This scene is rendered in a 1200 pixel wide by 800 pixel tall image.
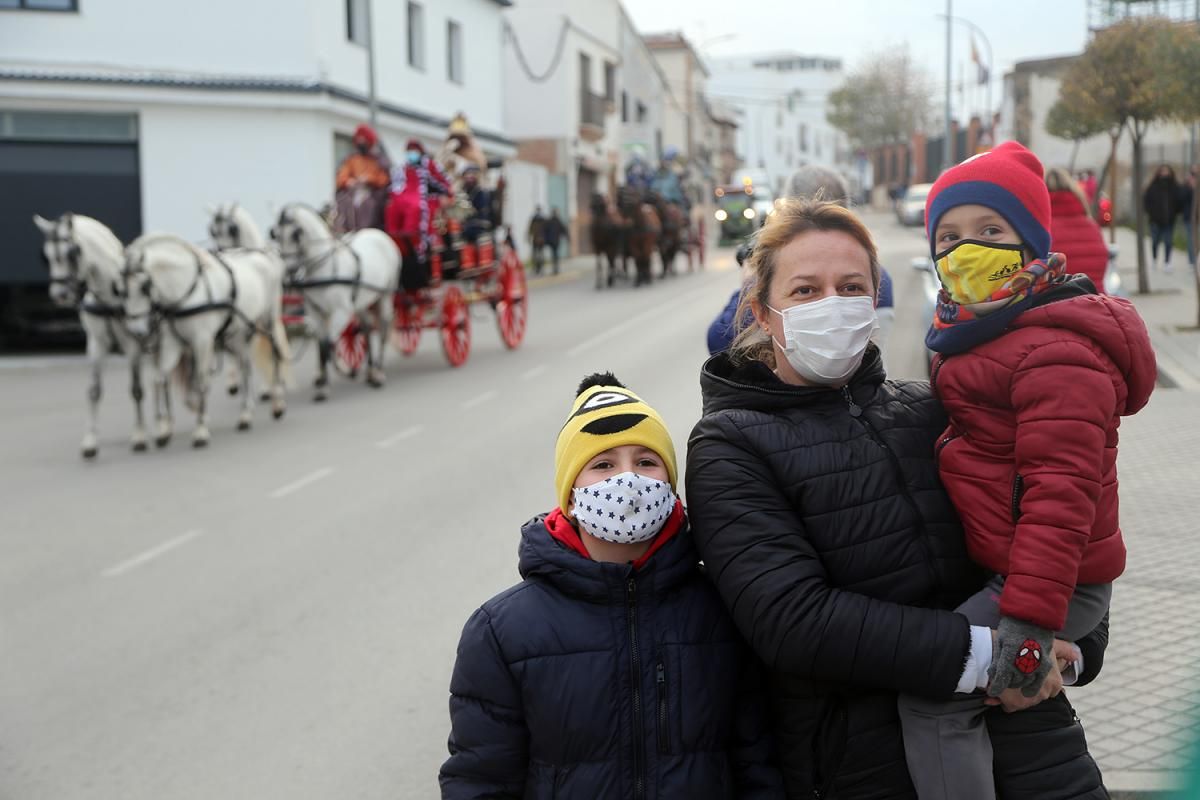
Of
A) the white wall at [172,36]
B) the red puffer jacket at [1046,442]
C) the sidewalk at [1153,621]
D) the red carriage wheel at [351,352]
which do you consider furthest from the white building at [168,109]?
the red puffer jacket at [1046,442]

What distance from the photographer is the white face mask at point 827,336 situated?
246cm

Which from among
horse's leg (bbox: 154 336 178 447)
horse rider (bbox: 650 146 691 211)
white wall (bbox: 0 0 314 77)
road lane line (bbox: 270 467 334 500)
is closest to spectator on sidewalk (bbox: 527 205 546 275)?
horse rider (bbox: 650 146 691 211)

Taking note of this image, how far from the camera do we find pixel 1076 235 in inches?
304

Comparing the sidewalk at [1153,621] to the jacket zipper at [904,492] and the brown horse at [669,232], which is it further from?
the brown horse at [669,232]

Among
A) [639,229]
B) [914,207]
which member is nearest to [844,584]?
[639,229]

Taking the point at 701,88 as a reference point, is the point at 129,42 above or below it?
below

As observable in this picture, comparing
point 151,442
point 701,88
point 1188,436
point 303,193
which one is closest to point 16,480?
point 151,442

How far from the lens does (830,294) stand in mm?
2510

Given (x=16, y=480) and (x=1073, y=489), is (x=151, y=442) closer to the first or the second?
(x=16, y=480)

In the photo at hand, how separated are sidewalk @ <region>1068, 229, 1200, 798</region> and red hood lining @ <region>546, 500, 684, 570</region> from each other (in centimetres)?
91

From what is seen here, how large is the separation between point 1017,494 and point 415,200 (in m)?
14.5

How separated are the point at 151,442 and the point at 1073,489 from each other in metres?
10.6

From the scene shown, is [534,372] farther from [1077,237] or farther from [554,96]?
[554,96]

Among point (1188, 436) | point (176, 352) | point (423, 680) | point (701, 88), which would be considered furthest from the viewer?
point (701, 88)
